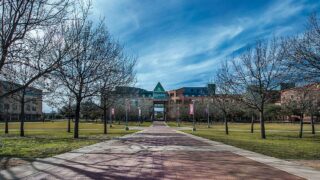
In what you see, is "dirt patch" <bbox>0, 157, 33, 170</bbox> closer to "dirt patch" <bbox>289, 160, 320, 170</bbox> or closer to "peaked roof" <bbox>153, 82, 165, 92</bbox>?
"dirt patch" <bbox>289, 160, 320, 170</bbox>

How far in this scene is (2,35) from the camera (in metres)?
15.4

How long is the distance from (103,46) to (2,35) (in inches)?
703

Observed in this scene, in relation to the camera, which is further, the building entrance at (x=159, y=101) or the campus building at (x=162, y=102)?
the campus building at (x=162, y=102)

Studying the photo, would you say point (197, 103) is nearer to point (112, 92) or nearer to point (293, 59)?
point (112, 92)

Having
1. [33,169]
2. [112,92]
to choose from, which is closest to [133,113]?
[112,92]

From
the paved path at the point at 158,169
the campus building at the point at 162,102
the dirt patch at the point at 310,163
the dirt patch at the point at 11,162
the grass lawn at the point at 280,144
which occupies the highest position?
the campus building at the point at 162,102

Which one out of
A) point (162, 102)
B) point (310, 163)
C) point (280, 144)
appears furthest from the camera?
point (162, 102)

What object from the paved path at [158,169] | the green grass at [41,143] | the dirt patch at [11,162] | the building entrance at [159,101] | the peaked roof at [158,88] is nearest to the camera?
the paved path at [158,169]

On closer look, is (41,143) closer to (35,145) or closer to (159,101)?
(35,145)

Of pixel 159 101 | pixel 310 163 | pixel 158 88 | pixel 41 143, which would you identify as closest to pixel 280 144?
pixel 310 163

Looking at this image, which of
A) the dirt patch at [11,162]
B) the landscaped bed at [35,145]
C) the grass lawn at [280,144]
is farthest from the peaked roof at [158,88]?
the dirt patch at [11,162]

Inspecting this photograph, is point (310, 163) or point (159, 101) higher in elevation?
point (159, 101)

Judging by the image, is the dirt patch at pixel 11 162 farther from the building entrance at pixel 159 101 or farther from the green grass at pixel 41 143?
the building entrance at pixel 159 101

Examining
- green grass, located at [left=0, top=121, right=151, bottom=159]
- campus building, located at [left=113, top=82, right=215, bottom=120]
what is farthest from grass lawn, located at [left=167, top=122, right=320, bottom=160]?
campus building, located at [left=113, top=82, right=215, bottom=120]
